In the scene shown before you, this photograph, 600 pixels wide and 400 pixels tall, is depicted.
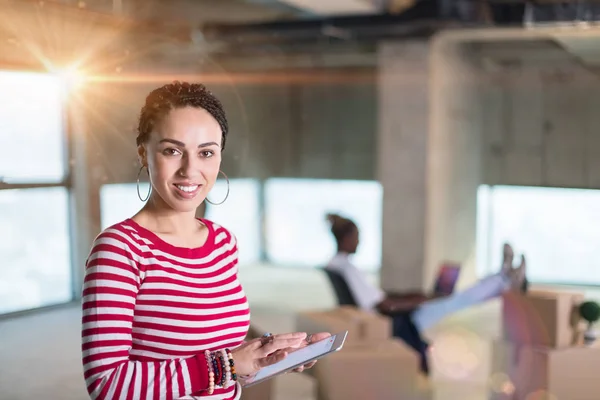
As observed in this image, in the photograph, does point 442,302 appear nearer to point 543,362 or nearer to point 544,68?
point 543,362

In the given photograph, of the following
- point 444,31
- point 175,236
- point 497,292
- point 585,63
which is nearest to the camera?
point 175,236

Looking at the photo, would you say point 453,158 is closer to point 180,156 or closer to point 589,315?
point 589,315

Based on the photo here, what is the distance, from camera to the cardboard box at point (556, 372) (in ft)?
8.32

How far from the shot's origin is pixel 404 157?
15.2 feet

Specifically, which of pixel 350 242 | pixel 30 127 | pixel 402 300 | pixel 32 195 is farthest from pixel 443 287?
pixel 32 195

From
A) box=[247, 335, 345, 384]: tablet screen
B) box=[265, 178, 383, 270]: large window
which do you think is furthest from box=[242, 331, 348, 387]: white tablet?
box=[265, 178, 383, 270]: large window

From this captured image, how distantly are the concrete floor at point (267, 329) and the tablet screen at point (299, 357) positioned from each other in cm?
45

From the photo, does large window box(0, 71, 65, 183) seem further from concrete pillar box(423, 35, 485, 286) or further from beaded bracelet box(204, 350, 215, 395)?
concrete pillar box(423, 35, 485, 286)

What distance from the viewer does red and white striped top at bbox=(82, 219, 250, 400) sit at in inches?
33.8

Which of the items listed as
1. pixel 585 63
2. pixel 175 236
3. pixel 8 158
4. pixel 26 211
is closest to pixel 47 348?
pixel 8 158

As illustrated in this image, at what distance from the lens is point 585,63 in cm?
527

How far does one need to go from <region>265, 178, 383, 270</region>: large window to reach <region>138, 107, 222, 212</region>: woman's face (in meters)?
6.02

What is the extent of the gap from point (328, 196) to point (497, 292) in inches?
167

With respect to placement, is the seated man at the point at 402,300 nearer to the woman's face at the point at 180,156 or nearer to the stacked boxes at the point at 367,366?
the stacked boxes at the point at 367,366
